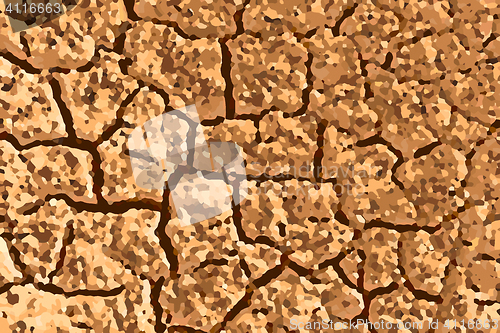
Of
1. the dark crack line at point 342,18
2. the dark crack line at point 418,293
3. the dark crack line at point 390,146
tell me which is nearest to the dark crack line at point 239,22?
the dark crack line at point 342,18

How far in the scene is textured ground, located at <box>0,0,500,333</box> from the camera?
77 centimetres

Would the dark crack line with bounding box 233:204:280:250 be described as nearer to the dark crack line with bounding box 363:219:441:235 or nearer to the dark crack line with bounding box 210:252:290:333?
the dark crack line with bounding box 210:252:290:333

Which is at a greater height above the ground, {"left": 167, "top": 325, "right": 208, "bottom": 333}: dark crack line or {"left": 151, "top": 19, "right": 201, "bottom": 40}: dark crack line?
{"left": 151, "top": 19, "right": 201, "bottom": 40}: dark crack line

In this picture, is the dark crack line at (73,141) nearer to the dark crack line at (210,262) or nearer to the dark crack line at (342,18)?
the dark crack line at (210,262)

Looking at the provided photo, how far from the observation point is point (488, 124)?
81 centimetres

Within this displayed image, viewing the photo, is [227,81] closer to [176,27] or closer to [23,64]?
[176,27]

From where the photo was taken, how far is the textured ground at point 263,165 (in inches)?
30.4

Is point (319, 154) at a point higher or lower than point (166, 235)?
higher

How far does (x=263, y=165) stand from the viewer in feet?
2.61

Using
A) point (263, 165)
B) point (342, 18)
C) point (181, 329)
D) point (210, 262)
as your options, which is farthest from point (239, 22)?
point (181, 329)

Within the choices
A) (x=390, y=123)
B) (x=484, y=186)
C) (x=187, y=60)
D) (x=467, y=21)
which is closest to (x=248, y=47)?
(x=187, y=60)

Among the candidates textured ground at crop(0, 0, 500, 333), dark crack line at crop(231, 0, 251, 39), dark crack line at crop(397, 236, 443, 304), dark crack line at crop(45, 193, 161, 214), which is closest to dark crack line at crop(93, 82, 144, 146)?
textured ground at crop(0, 0, 500, 333)
